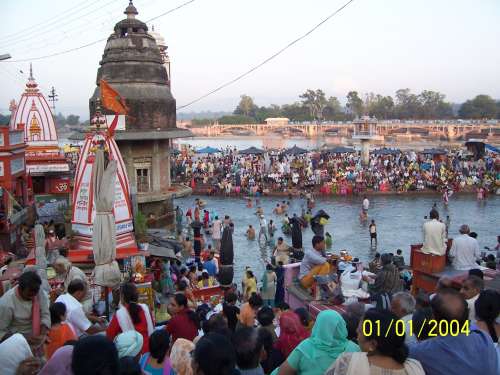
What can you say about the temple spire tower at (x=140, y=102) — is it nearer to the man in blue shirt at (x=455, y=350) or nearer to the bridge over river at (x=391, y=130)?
the man in blue shirt at (x=455, y=350)

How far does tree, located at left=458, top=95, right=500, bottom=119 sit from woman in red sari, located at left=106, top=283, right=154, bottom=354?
10151 centimetres

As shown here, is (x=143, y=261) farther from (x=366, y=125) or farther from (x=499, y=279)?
(x=366, y=125)

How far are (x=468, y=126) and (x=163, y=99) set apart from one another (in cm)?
7014

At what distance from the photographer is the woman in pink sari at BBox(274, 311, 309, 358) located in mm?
4816

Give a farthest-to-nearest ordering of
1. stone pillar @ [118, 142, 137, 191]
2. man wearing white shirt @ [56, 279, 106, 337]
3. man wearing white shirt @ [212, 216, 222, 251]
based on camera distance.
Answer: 1. stone pillar @ [118, 142, 137, 191]
2. man wearing white shirt @ [212, 216, 222, 251]
3. man wearing white shirt @ [56, 279, 106, 337]

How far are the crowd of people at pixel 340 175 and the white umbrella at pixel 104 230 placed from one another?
2004cm

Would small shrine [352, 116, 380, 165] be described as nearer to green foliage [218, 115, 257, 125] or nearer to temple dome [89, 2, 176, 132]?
temple dome [89, 2, 176, 132]

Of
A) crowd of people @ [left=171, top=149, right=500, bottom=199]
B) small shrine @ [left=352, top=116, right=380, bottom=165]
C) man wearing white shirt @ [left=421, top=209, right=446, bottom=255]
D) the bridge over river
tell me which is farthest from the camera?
the bridge over river

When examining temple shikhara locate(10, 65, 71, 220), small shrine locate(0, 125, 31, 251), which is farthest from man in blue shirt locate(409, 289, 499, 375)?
temple shikhara locate(10, 65, 71, 220)

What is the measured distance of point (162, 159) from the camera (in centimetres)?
1942

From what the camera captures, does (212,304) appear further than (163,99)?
No

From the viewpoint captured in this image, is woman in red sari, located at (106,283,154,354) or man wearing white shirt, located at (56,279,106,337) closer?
woman in red sari, located at (106,283,154,354)

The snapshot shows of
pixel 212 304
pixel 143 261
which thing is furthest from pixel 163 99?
pixel 212 304

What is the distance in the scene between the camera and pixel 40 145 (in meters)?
22.5
